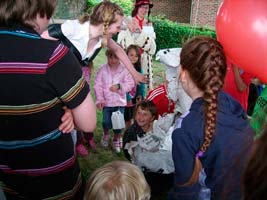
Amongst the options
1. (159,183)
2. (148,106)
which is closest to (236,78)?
(148,106)

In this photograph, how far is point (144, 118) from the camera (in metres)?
2.82

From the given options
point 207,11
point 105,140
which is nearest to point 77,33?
point 105,140

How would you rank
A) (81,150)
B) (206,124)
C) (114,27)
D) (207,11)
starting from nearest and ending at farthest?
(206,124) < (114,27) < (81,150) < (207,11)

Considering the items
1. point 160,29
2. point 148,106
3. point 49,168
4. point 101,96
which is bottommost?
point 160,29

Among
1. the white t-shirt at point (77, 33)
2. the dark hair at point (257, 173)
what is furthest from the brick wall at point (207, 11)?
the dark hair at point (257, 173)

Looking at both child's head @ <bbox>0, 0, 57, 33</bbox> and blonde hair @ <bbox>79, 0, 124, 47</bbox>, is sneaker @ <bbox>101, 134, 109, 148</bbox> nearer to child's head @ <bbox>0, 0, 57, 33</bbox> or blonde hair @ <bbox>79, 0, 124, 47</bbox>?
blonde hair @ <bbox>79, 0, 124, 47</bbox>

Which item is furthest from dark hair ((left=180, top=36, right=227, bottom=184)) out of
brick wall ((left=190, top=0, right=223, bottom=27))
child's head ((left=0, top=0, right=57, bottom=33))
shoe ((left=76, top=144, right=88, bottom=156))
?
brick wall ((left=190, top=0, right=223, bottom=27))

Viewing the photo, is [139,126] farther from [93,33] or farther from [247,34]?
[247,34]

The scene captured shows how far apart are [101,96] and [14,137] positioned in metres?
2.46

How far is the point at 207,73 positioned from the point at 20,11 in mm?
918

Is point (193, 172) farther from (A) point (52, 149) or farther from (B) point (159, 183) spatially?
(B) point (159, 183)

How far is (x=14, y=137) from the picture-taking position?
1302 millimetres

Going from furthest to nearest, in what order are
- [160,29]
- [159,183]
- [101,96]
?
[160,29] → [101,96] → [159,183]

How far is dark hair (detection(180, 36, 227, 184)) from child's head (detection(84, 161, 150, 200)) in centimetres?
36
